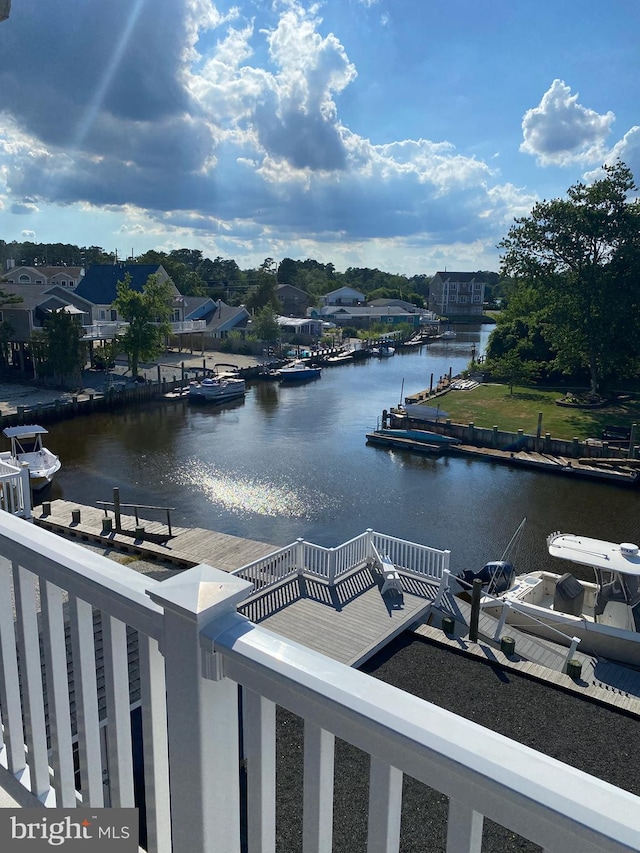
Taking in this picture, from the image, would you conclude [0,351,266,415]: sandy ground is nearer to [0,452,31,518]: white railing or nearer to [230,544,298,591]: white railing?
[0,452,31,518]: white railing

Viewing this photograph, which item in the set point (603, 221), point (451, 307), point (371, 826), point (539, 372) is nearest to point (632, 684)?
point (371, 826)

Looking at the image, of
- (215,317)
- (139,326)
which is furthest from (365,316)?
(139,326)

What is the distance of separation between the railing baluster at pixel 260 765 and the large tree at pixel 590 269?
3796 cm

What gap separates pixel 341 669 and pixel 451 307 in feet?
401

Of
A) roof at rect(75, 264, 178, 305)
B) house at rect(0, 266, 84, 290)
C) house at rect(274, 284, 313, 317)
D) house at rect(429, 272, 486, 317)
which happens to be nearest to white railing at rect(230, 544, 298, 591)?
roof at rect(75, 264, 178, 305)

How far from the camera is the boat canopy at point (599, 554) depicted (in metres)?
Answer: 11.9

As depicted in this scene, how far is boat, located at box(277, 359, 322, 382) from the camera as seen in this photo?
48062 millimetres

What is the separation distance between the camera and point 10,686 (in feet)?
7.47

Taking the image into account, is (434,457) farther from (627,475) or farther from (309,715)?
(309,715)

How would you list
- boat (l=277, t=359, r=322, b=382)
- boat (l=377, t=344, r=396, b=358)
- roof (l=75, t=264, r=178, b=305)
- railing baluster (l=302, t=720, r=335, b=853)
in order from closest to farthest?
railing baluster (l=302, t=720, r=335, b=853)
boat (l=277, t=359, r=322, b=382)
roof (l=75, t=264, r=178, b=305)
boat (l=377, t=344, r=396, b=358)

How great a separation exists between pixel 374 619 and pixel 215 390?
29.7m

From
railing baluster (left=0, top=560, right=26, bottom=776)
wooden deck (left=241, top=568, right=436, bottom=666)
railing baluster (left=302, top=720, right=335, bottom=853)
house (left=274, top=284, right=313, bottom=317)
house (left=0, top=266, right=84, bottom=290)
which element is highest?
house (left=0, top=266, right=84, bottom=290)

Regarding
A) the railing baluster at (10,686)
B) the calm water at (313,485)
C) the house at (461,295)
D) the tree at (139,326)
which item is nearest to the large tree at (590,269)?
the calm water at (313,485)

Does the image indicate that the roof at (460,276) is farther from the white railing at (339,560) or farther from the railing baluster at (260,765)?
the railing baluster at (260,765)
